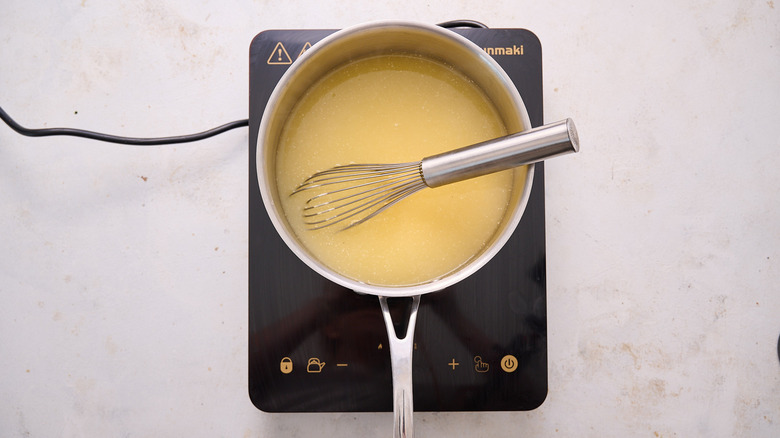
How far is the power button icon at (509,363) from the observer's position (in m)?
0.54

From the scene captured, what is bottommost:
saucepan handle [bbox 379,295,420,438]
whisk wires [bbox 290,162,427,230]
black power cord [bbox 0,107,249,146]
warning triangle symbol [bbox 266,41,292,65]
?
saucepan handle [bbox 379,295,420,438]

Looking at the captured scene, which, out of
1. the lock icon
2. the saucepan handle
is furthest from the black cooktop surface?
the saucepan handle

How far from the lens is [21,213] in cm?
62

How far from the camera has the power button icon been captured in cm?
54

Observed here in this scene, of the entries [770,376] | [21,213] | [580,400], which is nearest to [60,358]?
[21,213]

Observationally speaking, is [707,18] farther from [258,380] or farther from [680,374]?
[258,380]

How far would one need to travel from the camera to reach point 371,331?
535 mm

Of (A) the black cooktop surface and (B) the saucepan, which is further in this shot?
(A) the black cooktop surface

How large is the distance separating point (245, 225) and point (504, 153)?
13.3 inches

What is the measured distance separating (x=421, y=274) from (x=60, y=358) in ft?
1.53

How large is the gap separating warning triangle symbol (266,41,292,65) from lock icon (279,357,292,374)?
32 centimetres

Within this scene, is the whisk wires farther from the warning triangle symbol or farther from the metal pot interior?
the warning triangle symbol

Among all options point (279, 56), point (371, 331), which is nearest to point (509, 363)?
point (371, 331)

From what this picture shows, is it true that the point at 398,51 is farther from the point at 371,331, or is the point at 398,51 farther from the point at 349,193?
the point at 371,331
